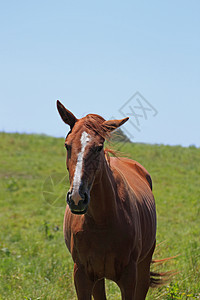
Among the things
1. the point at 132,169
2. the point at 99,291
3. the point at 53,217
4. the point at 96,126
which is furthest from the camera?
the point at 53,217

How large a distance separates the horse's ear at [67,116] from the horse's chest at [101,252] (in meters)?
0.87

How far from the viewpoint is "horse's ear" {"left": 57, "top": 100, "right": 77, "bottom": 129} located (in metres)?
3.06

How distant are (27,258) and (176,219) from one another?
5.19m

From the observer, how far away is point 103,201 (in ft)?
10.4

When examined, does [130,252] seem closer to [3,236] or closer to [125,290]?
[125,290]

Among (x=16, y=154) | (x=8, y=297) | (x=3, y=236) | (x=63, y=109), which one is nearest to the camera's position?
(x=63, y=109)

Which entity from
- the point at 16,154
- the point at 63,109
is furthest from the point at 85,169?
the point at 16,154

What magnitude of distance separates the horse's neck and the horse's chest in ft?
0.40

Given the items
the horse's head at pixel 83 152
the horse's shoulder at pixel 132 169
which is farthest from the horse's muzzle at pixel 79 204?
the horse's shoulder at pixel 132 169

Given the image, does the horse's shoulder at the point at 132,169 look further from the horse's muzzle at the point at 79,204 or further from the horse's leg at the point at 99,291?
the horse's muzzle at the point at 79,204

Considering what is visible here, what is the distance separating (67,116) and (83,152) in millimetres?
486

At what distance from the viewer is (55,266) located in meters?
5.70

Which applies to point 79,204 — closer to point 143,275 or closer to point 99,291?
point 99,291

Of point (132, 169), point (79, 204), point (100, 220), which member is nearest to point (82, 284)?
point (100, 220)
